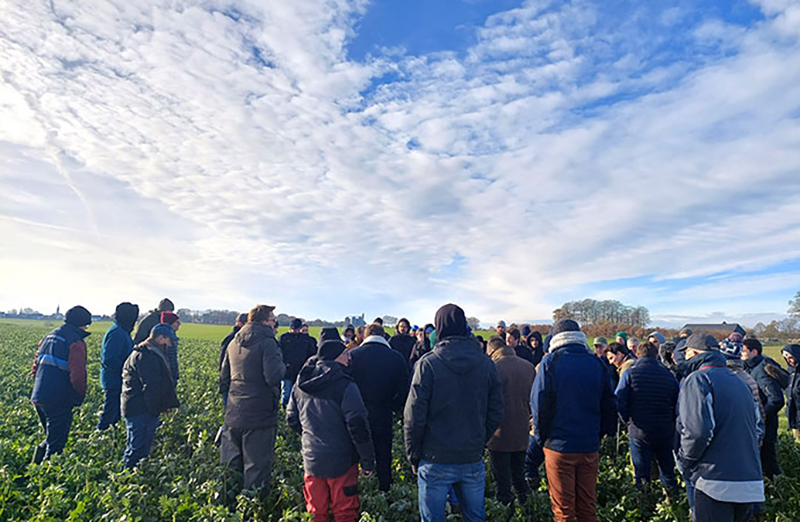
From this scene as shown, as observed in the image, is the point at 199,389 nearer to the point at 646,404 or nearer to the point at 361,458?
the point at 361,458

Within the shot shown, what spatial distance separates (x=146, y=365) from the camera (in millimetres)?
6582

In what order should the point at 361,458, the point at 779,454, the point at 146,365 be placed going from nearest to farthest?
the point at 361,458
the point at 146,365
the point at 779,454

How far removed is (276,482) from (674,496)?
18.7ft

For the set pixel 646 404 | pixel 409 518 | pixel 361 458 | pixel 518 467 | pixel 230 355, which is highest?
pixel 230 355

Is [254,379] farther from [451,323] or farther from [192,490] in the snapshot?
[451,323]

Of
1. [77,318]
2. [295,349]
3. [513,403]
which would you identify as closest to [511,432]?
[513,403]

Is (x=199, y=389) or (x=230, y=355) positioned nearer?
(x=230, y=355)

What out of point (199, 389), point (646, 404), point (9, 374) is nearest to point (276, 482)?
point (646, 404)

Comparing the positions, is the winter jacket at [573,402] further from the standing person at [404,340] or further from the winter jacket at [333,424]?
the standing person at [404,340]

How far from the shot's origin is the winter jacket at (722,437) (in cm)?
412

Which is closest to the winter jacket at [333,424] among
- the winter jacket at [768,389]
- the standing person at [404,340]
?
the standing person at [404,340]

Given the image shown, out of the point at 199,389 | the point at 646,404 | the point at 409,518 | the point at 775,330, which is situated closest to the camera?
the point at 409,518

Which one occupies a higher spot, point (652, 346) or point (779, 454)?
point (652, 346)

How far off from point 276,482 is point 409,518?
2167mm
